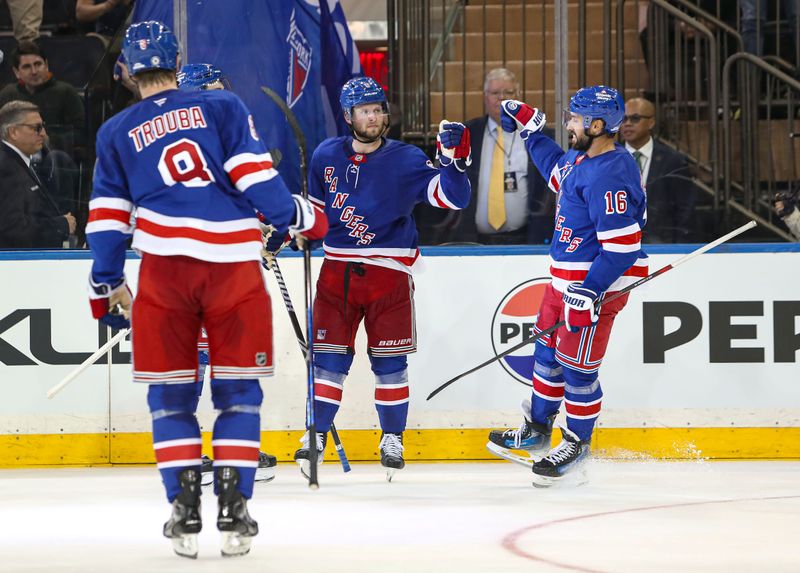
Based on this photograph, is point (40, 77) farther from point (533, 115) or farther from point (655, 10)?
point (655, 10)

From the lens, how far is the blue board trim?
5996mm

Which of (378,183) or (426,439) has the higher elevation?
(378,183)

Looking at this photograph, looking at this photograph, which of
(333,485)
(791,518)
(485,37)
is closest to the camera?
(791,518)

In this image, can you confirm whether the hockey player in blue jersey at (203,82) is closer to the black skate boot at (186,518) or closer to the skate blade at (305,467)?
the skate blade at (305,467)

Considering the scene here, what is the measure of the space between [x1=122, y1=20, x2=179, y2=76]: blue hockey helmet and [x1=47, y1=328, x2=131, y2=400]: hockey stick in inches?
77.1

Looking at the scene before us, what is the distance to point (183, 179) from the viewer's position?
3781 mm

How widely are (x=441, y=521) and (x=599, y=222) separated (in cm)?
127

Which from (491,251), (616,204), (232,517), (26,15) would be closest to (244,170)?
(232,517)

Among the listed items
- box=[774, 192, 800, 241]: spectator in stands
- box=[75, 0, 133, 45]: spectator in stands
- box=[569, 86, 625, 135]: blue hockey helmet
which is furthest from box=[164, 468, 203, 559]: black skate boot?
box=[774, 192, 800, 241]: spectator in stands

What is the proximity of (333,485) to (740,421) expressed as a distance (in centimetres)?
182

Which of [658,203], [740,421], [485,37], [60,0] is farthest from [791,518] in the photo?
[60,0]

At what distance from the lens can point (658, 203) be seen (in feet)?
20.4

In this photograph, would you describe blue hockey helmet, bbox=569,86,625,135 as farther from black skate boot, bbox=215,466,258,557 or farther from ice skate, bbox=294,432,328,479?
black skate boot, bbox=215,466,258,557

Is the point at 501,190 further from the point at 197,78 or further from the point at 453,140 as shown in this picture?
the point at 197,78
